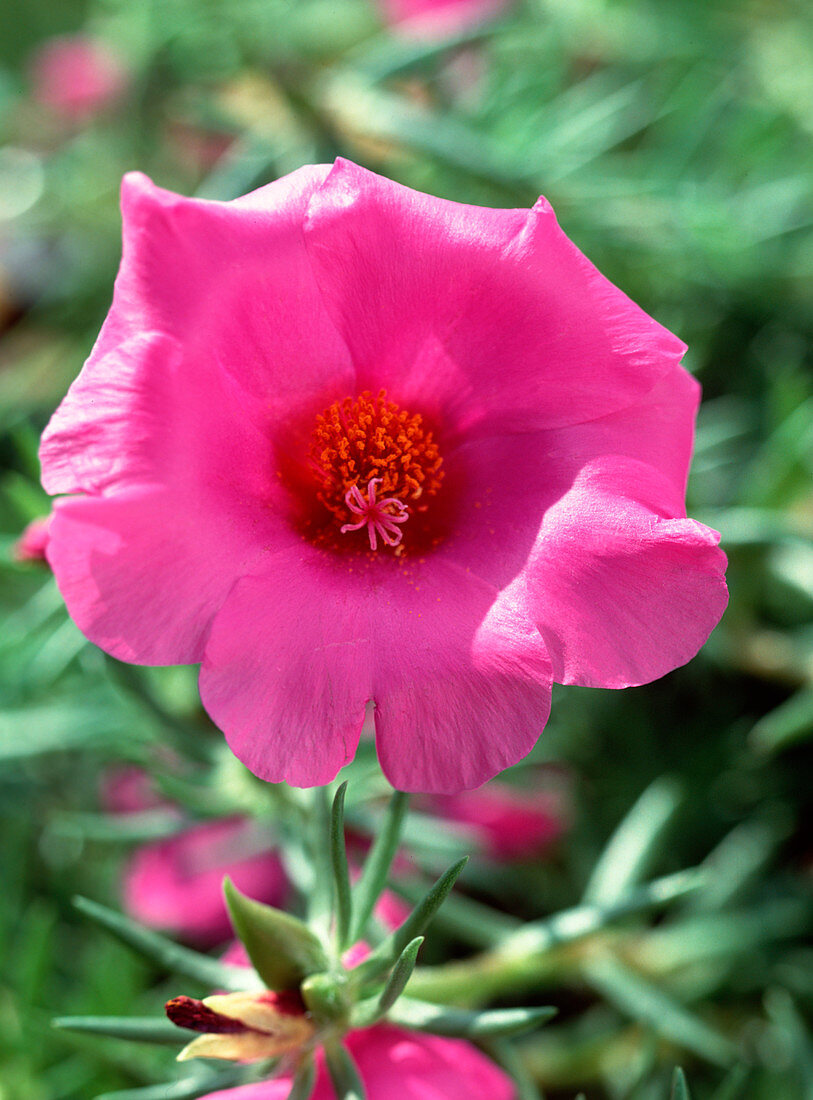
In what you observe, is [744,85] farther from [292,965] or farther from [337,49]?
[292,965]

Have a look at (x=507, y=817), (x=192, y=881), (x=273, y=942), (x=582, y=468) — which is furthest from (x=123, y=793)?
(x=582, y=468)

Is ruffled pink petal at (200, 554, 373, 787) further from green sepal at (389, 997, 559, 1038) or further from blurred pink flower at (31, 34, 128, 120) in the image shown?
blurred pink flower at (31, 34, 128, 120)

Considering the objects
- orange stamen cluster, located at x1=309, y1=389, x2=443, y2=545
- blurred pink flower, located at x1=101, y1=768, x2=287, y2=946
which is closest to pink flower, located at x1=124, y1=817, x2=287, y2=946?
blurred pink flower, located at x1=101, y1=768, x2=287, y2=946

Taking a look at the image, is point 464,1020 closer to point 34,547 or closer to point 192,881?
point 34,547

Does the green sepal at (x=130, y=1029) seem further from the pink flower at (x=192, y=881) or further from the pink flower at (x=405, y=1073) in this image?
the pink flower at (x=192, y=881)

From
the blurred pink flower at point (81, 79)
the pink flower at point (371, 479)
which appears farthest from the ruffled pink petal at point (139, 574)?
the blurred pink flower at point (81, 79)

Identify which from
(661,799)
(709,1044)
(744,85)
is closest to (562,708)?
(661,799)
